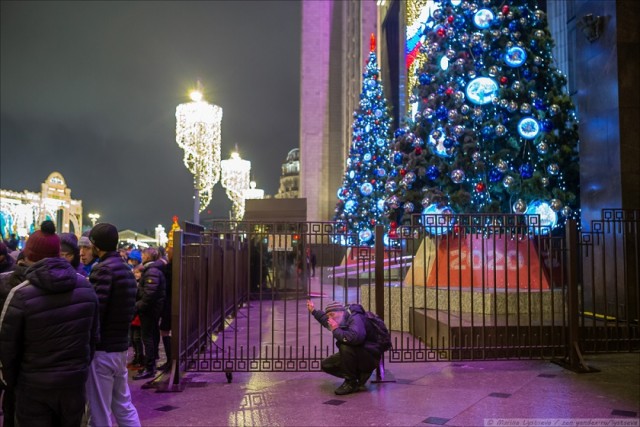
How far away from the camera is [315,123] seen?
2215 inches

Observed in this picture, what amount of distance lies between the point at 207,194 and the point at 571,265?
A: 14.7 m

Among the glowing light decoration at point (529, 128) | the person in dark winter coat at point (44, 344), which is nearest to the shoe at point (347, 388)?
the person in dark winter coat at point (44, 344)

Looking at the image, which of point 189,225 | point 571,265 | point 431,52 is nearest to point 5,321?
point 189,225

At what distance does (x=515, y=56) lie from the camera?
13.2 metres

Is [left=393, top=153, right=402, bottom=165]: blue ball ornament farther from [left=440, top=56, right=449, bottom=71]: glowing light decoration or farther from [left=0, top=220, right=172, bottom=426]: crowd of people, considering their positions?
[left=0, top=220, right=172, bottom=426]: crowd of people

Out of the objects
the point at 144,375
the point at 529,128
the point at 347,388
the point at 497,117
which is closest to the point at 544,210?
the point at 529,128

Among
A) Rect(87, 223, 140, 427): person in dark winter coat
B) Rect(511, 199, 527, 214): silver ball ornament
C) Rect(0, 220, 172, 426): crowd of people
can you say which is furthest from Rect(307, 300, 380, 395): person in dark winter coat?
Rect(511, 199, 527, 214): silver ball ornament

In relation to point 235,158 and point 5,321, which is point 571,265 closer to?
point 5,321

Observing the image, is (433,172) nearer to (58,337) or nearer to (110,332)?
(110,332)

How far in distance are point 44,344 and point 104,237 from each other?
50.0 inches

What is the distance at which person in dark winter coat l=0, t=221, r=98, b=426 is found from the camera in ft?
10.7

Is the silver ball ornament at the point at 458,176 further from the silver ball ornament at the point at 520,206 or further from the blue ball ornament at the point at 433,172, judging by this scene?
the silver ball ornament at the point at 520,206

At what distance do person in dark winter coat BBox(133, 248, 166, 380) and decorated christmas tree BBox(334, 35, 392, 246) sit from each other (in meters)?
20.6

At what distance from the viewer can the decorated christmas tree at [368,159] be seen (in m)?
28.3
